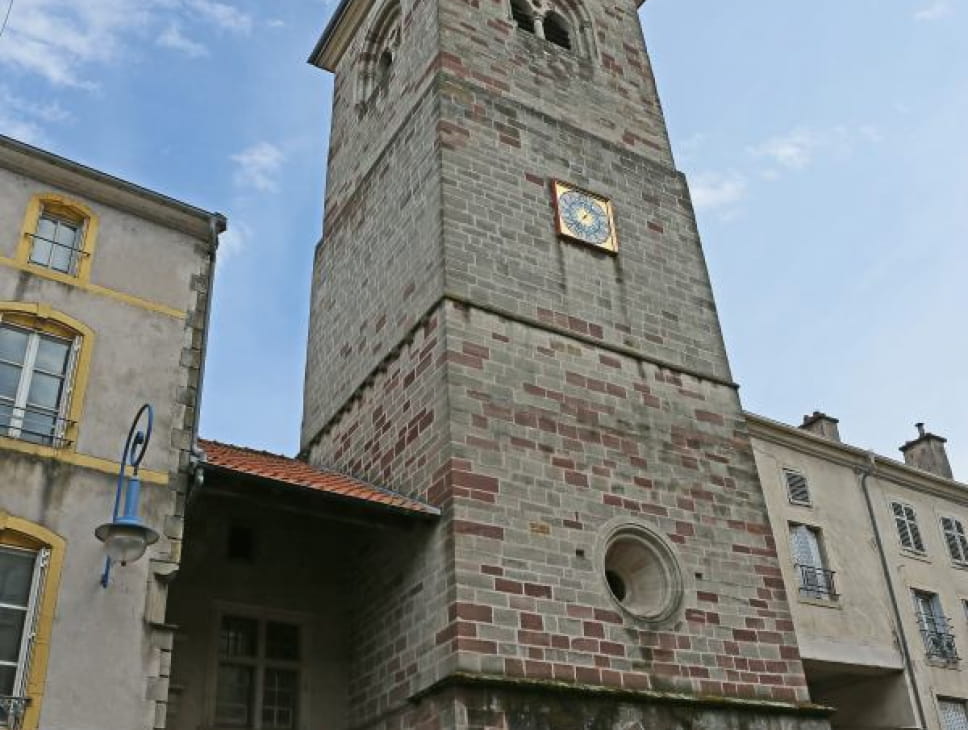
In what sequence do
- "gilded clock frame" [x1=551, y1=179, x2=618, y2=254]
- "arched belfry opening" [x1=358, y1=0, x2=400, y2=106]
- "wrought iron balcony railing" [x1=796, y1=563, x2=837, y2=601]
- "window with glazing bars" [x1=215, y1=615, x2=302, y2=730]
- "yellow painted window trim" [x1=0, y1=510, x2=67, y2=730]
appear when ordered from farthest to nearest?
"arched belfry opening" [x1=358, y1=0, x2=400, y2=106] < "wrought iron balcony railing" [x1=796, y1=563, x2=837, y2=601] < "gilded clock frame" [x1=551, y1=179, x2=618, y2=254] < "window with glazing bars" [x1=215, y1=615, x2=302, y2=730] < "yellow painted window trim" [x1=0, y1=510, x2=67, y2=730]

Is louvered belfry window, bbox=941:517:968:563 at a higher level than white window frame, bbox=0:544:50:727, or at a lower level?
higher

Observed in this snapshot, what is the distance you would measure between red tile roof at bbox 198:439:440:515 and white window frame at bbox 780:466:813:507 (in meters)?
7.26

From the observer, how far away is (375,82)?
585 inches

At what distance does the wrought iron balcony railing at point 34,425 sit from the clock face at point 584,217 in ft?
19.3

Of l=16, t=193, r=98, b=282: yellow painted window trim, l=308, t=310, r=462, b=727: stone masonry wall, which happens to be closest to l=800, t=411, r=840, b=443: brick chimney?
l=308, t=310, r=462, b=727: stone masonry wall

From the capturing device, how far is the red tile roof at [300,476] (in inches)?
344

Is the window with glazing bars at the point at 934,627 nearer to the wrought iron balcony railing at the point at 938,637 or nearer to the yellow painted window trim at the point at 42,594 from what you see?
the wrought iron balcony railing at the point at 938,637

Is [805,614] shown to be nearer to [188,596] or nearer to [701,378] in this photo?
[701,378]

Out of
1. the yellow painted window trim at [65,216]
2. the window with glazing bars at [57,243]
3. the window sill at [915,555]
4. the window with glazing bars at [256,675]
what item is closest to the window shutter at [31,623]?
the yellow painted window trim at [65,216]

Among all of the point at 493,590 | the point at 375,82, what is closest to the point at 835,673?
the point at 493,590

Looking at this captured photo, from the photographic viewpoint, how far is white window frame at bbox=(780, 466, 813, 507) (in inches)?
585

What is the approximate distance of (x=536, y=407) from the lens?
973cm

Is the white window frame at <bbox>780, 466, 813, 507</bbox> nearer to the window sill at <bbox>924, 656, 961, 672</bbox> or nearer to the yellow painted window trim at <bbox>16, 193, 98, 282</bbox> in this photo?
the window sill at <bbox>924, 656, 961, 672</bbox>

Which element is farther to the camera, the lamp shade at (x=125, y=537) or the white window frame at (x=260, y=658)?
the white window frame at (x=260, y=658)
